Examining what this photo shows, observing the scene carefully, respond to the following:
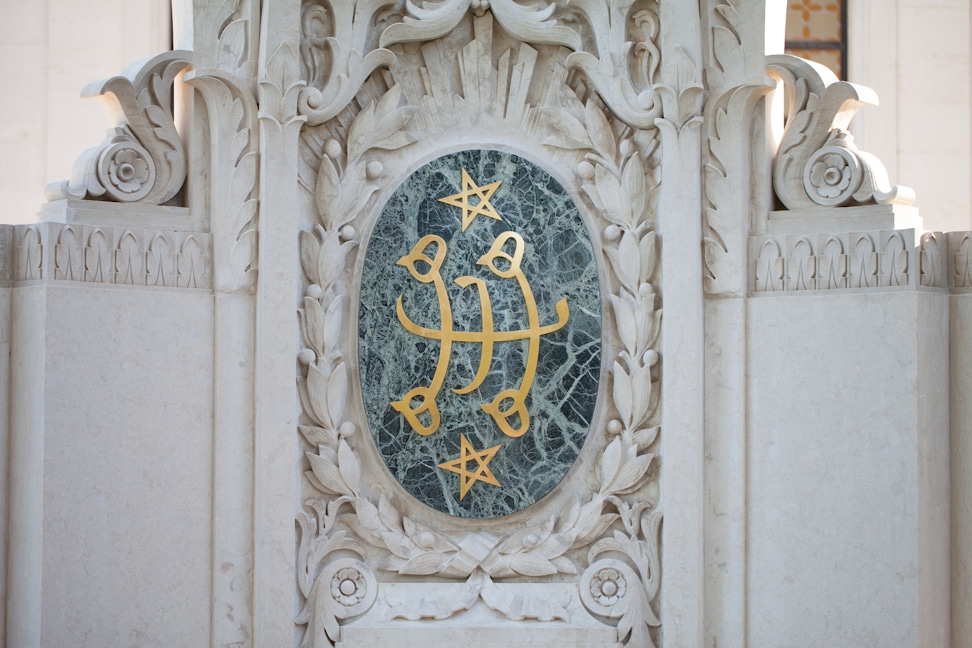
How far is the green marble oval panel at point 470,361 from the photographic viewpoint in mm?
6484

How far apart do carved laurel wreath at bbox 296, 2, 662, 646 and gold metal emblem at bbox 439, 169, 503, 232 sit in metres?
0.40

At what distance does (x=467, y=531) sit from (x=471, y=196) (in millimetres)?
1673

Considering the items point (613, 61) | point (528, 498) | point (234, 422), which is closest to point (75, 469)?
point (234, 422)

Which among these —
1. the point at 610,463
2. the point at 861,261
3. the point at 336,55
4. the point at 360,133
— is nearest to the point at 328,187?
the point at 360,133

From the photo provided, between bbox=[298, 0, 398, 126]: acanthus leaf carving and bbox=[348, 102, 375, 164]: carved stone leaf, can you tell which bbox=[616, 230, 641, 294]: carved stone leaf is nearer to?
bbox=[348, 102, 375, 164]: carved stone leaf

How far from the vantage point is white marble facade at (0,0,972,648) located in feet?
20.2

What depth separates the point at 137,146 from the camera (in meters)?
6.41

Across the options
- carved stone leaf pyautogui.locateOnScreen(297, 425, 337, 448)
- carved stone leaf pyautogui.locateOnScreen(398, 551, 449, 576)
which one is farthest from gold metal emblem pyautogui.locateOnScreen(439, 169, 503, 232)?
carved stone leaf pyautogui.locateOnScreen(398, 551, 449, 576)

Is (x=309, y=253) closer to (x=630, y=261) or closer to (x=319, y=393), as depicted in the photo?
(x=319, y=393)

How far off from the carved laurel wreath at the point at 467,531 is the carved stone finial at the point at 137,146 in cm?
71

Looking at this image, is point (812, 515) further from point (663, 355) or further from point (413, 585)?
point (413, 585)

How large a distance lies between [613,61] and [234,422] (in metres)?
2.58

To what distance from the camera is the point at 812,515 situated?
6277 mm

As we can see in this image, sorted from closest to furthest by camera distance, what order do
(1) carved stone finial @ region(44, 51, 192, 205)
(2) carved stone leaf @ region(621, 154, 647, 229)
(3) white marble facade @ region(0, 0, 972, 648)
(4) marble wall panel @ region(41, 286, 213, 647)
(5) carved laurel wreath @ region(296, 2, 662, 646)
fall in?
1. (4) marble wall panel @ region(41, 286, 213, 647)
2. (3) white marble facade @ region(0, 0, 972, 648)
3. (1) carved stone finial @ region(44, 51, 192, 205)
4. (5) carved laurel wreath @ region(296, 2, 662, 646)
5. (2) carved stone leaf @ region(621, 154, 647, 229)
